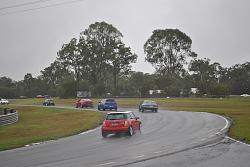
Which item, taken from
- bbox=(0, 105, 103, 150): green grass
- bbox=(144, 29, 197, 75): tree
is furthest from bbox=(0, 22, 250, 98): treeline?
bbox=(0, 105, 103, 150): green grass

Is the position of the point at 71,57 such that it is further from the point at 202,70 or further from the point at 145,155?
the point at 145,155

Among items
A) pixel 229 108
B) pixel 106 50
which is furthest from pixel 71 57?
pixel 229 108

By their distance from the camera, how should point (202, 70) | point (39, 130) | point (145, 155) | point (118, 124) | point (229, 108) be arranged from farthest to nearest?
point (202, 70), point (229, 108), point (39, 130), point (118, 124), point (145, 155)

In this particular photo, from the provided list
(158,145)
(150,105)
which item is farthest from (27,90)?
(158,145)

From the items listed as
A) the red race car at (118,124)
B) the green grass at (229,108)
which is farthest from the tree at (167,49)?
the red race car at (118,124)

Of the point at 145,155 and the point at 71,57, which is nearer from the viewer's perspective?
the point at 145,155

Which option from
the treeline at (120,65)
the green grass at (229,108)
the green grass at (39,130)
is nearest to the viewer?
the green grass at (39,130)

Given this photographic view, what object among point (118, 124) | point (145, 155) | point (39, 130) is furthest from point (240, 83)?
point (145, 155)

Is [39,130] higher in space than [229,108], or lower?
lower

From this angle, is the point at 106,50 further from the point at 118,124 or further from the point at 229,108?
the point at 118,124

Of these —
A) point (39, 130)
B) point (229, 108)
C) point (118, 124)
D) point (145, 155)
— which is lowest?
point (145, 155)

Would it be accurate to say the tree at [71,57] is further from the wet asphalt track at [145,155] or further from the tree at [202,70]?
the wet asphalt track at [145,155]

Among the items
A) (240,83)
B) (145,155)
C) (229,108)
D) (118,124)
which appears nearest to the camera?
(145,155)

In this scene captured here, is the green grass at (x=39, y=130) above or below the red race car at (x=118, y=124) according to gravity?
below
